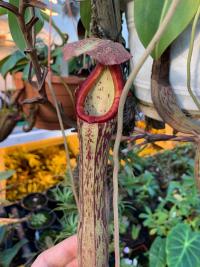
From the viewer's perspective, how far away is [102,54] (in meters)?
0.30

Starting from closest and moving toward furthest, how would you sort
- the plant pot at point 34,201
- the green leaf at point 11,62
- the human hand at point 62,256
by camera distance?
the human hand at point 62,256 → the green leaf at point 11,62 → the plant pot at point 34,201

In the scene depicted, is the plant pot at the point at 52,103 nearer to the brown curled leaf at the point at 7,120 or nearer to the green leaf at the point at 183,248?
the brown curled leaf at the point at 7,120

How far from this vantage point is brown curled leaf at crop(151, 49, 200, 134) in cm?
38

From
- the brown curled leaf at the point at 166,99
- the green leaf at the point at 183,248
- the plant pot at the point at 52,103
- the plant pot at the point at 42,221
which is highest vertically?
the brown curled leaf at the point at 166,99

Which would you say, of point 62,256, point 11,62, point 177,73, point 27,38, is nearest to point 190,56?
point 177,73

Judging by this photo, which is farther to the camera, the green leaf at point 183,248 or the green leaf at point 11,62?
the green leaf at point 11,62

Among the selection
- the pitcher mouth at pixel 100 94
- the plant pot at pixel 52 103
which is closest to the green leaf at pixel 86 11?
the pitcher mouth at pixel 100 94

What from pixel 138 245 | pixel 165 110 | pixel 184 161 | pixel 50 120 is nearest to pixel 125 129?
pixel 165 110

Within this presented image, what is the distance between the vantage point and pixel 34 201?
135 centimetres

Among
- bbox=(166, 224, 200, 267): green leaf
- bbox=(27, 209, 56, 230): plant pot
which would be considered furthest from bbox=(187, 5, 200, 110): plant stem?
bbox=(27, 209, 56, 230): plant pot

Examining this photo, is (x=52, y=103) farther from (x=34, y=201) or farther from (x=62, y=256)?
(x=34, y=201)

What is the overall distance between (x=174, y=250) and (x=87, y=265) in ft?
1.94

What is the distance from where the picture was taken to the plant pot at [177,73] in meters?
0.37

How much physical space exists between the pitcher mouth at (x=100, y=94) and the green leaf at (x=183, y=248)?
63 centimetres
